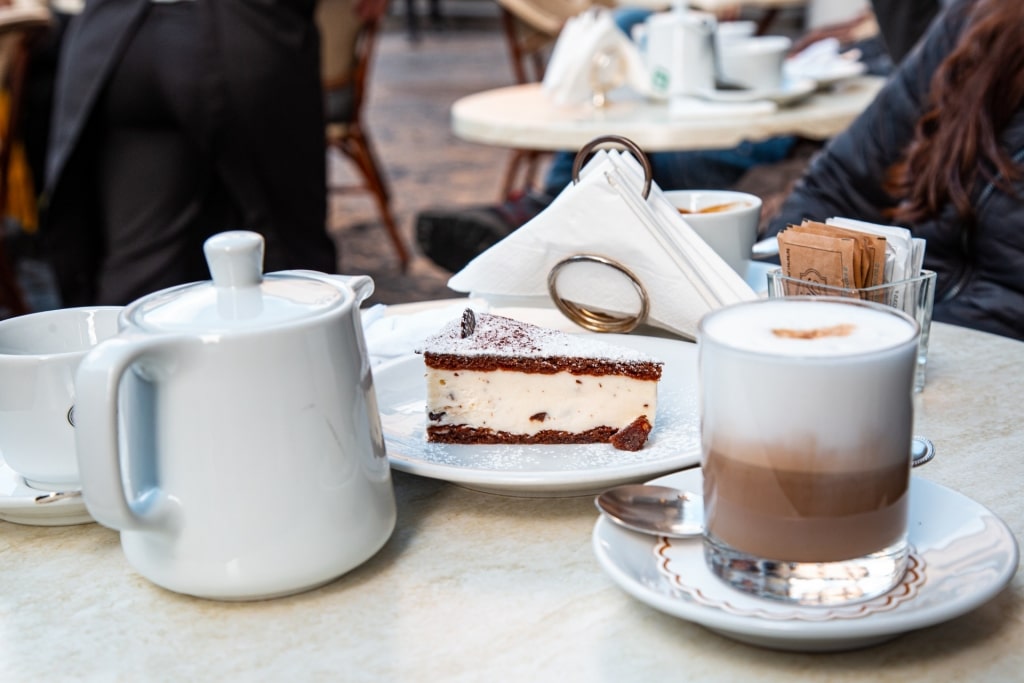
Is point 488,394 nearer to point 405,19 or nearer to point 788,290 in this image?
point 788,290

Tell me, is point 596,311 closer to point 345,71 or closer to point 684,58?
point 684,58

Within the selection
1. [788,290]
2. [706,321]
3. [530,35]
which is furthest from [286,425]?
[530,35]

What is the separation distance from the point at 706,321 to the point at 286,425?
0.67 feet

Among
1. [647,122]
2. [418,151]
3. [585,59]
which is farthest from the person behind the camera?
[418,151]

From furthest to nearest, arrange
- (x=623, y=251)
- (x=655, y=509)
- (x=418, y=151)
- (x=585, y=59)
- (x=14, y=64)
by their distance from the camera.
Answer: (x=418, y=151)
(x=14, y=64)
(x=585, y=59)
(x=623, y=251)
(x=655, y=509)

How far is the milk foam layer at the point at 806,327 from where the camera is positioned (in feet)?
1.54

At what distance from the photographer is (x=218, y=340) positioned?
0.50 meters

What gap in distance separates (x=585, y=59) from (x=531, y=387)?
150 centimetres

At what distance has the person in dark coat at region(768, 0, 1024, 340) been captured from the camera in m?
1.25

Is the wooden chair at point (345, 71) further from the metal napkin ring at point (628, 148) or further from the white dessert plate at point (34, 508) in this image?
the white dessert plate at point (34, 508)

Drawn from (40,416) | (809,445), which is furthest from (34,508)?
(809,445)

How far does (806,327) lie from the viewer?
0.49 m

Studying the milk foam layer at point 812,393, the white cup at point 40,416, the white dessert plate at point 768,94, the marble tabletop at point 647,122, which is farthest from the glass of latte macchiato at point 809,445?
the white dessert plate at point 768,94

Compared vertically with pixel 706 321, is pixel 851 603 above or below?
below
